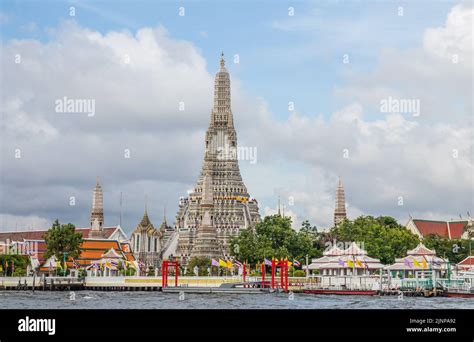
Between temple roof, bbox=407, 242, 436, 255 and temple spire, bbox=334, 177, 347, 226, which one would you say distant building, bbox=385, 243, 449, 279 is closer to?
temple roof, bbox=407, 242, 436, 255

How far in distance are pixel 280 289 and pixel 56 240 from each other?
1371 inches

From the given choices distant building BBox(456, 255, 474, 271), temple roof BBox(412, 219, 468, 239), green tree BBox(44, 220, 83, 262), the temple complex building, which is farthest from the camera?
temple roof BBox(412, 219, 468, 239)

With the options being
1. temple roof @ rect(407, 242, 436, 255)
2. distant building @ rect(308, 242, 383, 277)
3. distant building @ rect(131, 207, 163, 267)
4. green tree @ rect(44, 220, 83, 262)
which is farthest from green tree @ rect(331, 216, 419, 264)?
distant building @ rect(131, 207, 163, 267)

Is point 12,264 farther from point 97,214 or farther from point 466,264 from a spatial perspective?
point 466,264

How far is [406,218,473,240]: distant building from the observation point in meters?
154

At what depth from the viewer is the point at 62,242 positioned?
12388cm

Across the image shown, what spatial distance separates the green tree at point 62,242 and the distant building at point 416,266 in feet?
135

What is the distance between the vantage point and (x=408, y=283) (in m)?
97.4

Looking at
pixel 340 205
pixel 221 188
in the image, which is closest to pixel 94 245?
pixel 221 188

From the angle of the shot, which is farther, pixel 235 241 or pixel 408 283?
pixel 235 241

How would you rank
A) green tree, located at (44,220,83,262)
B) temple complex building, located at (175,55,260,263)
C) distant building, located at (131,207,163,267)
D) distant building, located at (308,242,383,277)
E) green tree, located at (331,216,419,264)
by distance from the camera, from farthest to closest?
distant building, located at (131,207,163,267) → temple complex building, located at (175,55,260,263) → green tree, located at (44,220,83,262) → green tree, located at (331,216,419,264) → distant building, located at (308,242,383,277)

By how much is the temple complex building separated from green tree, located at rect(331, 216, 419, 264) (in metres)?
28.2
